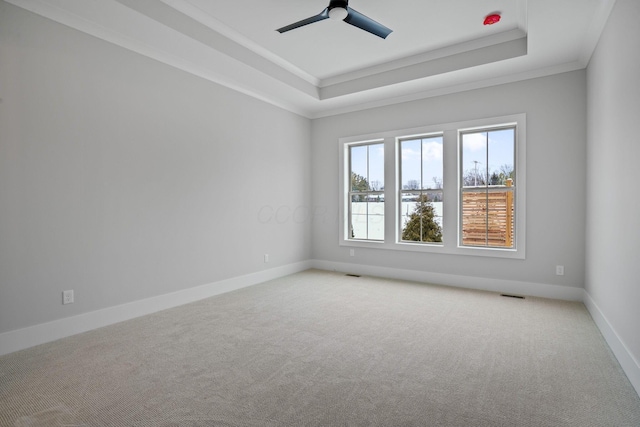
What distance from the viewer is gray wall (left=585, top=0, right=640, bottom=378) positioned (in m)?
2.21

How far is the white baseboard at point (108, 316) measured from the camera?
271 cm

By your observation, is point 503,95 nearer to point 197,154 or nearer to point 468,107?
point 468,107

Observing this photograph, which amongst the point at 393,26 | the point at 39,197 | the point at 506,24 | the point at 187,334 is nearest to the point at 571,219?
the point at 506,24

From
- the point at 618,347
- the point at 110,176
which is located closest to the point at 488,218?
the point at 618,347

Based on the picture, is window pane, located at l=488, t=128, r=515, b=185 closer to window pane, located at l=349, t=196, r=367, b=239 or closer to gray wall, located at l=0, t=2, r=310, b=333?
window pane, located at l=349, t=196, r=367, b=239

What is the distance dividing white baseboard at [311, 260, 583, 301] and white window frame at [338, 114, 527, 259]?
34 centimetres

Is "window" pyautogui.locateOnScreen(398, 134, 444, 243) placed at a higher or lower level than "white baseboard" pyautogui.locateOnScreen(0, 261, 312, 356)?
higher

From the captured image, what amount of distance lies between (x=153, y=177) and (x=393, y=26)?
310cm

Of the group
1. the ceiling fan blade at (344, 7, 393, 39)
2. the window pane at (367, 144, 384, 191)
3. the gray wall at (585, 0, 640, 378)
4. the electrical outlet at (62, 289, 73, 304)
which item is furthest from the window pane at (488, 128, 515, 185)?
the electrical outlet at (62, 289, 73, 304)

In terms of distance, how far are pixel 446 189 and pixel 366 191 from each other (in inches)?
53.4

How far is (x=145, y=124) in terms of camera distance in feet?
11.9

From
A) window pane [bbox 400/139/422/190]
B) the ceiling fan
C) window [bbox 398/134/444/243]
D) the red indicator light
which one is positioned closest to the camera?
the ceiling fan

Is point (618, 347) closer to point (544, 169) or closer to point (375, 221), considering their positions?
point (544, 169)

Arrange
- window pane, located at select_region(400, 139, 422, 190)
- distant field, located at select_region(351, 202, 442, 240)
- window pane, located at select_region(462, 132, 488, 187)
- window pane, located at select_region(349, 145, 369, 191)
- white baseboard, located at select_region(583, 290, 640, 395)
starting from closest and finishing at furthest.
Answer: white baseboard, located at select_region(583, 290, 640, 395)
window pane, located at select_region(462, 132, 488, 187)
window pane, located at select_region(400, 139, 422, 190)
distant field, located at select_region(351, 202, 442, 240)
window pane, located at select_region(349, 145, 369, 191)
